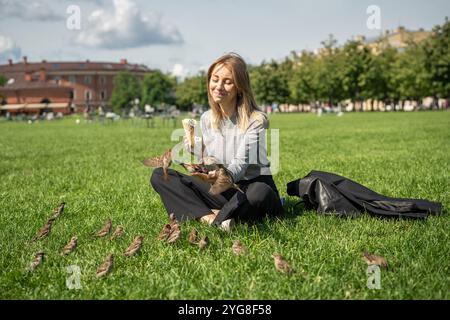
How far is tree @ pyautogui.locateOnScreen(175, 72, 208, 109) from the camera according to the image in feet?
301

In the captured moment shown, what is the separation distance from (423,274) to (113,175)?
624 centimetres

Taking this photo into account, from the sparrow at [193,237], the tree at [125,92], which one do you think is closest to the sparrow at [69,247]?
the sparrow at [193,237]

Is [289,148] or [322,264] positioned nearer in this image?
[322,264]

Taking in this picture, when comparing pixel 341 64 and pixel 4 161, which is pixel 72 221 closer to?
pixel 4 161

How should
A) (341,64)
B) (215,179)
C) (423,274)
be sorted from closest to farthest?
(423,274) → (215,179) → (341,64)

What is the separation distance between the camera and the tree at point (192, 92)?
91.9 meters

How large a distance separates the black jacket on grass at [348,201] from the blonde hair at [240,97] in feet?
2.96

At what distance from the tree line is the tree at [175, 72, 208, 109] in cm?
1237

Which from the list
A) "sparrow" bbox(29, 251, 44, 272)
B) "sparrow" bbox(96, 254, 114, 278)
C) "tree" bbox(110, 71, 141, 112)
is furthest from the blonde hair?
"tree" bbox(110, 71, 141, 112)

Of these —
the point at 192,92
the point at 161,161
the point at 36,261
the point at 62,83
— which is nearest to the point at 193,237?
the point at 161,161

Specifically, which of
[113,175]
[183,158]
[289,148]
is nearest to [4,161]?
[113,175]

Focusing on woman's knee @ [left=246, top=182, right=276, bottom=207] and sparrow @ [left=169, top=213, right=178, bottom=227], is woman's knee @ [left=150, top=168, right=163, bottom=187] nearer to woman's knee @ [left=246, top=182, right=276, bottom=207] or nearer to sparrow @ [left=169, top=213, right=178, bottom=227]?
sparrow @ [left=169, top=213, right=178, bottom=227]

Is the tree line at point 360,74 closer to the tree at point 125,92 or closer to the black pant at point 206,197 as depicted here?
the tree at point 125,92

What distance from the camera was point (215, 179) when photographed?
370 centimetres
